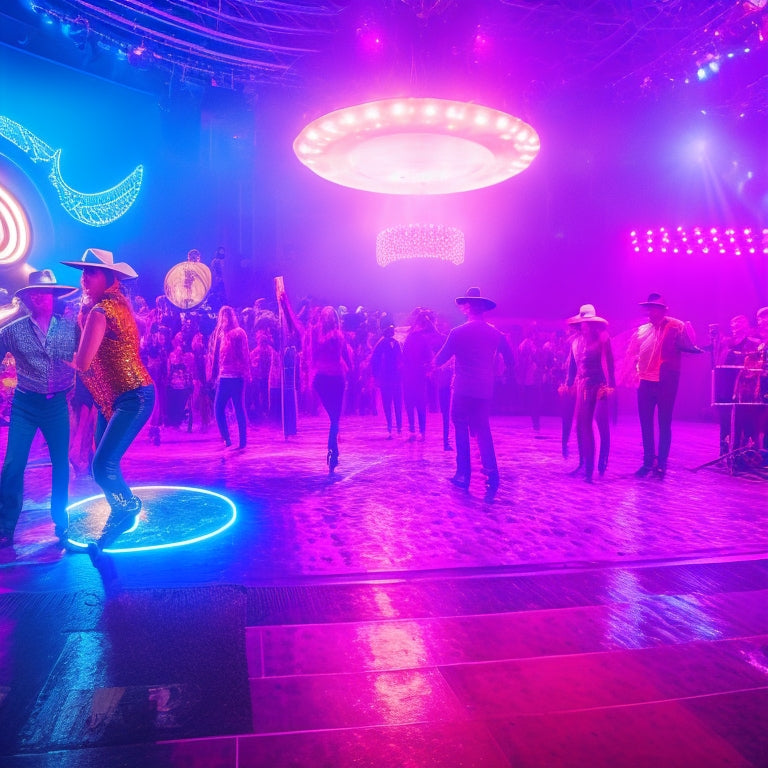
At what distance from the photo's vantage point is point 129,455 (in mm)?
6914

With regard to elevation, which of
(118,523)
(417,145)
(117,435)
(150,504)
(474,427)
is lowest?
(150,504)

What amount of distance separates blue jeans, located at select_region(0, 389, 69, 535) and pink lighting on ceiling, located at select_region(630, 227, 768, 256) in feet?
49.1

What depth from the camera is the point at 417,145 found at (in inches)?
298

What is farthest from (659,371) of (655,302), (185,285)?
(185,285)

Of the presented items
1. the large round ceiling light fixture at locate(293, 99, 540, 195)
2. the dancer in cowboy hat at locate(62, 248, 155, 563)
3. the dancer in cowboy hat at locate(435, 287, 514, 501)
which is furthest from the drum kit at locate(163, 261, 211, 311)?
the dancer in cowboy hat at locate(62, 248, 155, 563)

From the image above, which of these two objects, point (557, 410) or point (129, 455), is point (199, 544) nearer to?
point (129, 455)

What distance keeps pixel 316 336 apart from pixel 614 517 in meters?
3.57

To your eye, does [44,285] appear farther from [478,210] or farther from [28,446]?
[478,210]

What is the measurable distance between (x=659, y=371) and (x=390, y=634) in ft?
15.4

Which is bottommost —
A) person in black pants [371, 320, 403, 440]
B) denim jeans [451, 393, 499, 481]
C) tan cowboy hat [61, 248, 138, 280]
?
denim jeans [451, 393, 499, 481]

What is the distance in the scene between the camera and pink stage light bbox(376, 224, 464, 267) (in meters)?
12.1

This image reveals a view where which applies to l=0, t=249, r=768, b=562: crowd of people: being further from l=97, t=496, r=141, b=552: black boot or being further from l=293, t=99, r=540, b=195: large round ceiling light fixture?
l=293, t=99, r=540, b=195: large round ceiling light fixture

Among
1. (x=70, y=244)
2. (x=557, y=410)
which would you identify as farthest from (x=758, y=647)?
(x=70, y=244)

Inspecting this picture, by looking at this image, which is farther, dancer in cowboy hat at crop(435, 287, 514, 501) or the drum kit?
the drum kit
